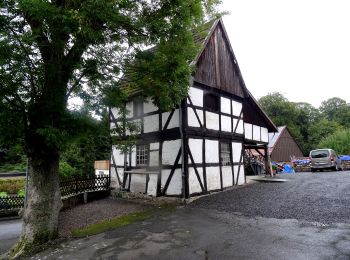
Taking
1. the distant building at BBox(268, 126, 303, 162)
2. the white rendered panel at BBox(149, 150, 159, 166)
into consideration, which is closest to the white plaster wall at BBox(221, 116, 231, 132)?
the white rendered panel at BBox(149, 150, 159, 166)

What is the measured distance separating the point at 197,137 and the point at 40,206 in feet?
23.8

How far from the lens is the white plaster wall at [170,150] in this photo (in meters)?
12.6

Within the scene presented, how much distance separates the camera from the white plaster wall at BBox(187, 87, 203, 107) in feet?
43.4

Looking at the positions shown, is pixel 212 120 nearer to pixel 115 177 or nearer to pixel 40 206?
pixel 115 177

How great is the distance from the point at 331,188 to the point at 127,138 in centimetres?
997

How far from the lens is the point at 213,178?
45.2 ft

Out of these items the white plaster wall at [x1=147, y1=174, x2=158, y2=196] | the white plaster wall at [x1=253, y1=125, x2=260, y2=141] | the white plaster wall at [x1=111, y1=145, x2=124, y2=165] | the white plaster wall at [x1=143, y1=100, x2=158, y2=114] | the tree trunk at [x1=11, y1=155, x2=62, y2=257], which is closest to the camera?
the tree trunk at [x1=11, y1=155, x2=62, y2=257]

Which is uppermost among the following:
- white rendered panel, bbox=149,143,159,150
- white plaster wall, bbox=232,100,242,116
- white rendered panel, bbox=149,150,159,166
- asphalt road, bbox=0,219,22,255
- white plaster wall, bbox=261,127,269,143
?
white plaster wall, bbox=232,100,242,116

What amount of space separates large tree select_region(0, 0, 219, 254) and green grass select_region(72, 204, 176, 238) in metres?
0.93

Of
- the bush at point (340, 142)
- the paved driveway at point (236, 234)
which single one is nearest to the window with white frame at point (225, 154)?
the paved driveway at point (236, 234)

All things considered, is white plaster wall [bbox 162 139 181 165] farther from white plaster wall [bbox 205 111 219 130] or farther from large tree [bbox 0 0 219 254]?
large tree [bbox 0 0 219 254]

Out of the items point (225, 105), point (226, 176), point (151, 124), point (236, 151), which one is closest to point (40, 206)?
point (151, 124)

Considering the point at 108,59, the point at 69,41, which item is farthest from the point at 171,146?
the point at 69,41

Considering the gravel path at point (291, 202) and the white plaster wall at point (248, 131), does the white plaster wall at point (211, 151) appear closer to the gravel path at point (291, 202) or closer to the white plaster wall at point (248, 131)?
the gravel path at point (291, 202)
